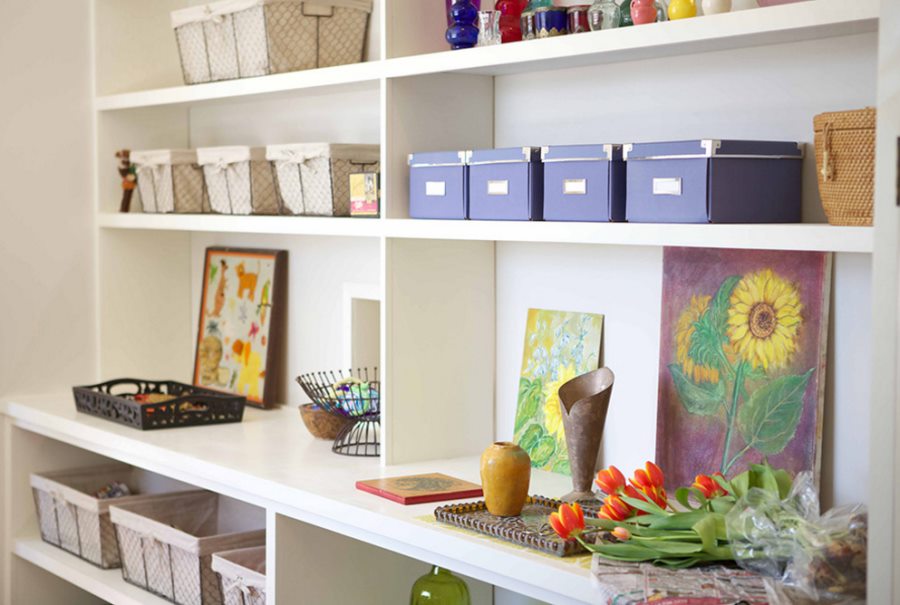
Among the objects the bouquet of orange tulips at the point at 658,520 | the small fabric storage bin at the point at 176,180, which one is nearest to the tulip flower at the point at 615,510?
the bouquet of orange tulips at the point at 658,520

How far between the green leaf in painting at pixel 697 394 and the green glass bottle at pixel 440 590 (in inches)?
24.9

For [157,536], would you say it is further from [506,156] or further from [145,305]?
[506,156]

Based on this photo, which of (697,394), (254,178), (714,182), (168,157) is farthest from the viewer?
(168,157)

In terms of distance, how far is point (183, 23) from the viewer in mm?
3307

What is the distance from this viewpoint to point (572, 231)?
2203mm

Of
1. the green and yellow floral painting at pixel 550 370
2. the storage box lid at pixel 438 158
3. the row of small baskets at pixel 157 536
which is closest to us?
the storage box lid at pixel 438 158

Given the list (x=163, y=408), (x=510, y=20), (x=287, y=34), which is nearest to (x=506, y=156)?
(x=510, y=20)

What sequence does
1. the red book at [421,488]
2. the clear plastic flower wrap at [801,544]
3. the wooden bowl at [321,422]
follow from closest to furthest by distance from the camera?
the clear plastic flower wrap at [801,544]
the red book at [421,488]
the wooden bowl at [321,422]

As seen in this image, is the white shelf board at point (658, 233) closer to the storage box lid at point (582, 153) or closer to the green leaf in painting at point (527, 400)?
the storage box lid at point (582, 153)

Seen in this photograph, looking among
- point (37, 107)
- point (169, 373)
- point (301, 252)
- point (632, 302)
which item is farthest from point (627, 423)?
point (37, 107)

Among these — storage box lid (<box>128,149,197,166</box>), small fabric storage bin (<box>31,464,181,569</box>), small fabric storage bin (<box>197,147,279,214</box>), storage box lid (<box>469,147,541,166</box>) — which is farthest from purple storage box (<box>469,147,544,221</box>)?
small fabric storage bin (<box>31,464,181,569</box>)

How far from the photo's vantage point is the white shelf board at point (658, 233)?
179 centimetres

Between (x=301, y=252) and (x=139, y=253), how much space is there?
631mm

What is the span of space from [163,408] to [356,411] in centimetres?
59
